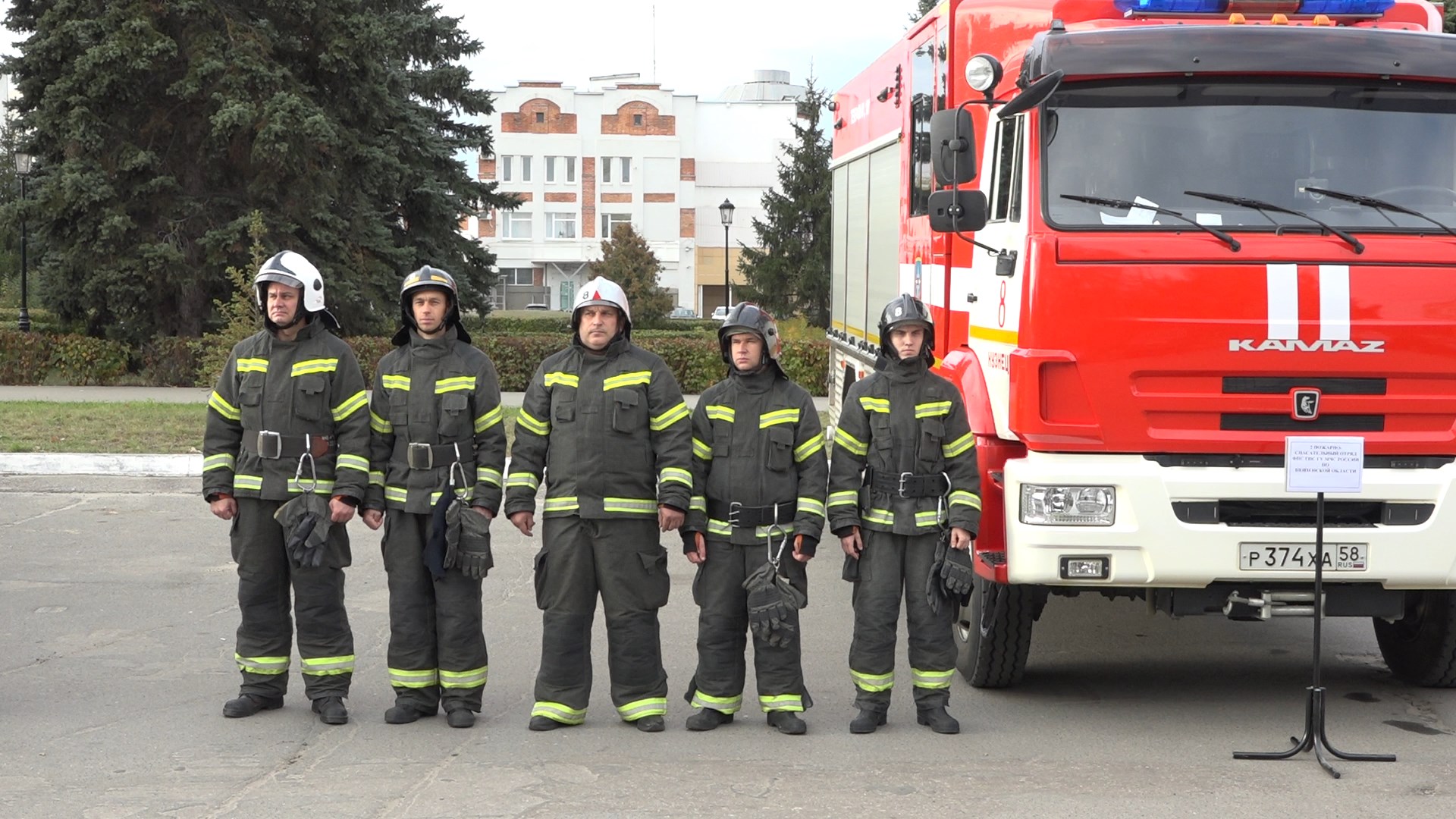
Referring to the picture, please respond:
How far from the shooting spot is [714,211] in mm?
78188

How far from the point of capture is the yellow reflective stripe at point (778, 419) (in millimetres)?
6027

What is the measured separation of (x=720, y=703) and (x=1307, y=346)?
2.74 m

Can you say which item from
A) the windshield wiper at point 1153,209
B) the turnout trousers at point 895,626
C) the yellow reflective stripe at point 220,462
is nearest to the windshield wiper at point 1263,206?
the windshield wiper at point 1153,209

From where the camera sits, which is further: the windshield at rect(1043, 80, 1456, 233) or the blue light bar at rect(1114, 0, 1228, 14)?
the blue light bar at rect(1114, 0, 1228, 14)

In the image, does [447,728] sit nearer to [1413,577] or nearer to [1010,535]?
[1010,535]

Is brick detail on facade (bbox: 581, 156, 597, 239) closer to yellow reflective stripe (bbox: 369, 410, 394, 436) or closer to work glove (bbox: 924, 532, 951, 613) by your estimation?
yellow reflective stripe (bbox: 369, 410, 394, 436)

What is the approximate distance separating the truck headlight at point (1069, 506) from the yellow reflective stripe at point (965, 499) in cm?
21

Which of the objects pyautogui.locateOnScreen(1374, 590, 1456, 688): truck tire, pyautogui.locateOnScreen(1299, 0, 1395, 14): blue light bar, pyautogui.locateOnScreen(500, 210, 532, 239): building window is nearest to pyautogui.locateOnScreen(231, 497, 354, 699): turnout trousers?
pyautogui.locateOnScreen(1374, 590, 1456, 688): truck tire

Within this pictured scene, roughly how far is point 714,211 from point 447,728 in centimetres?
7309

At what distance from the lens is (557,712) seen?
604 centimetres

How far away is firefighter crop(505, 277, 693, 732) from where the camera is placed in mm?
5930

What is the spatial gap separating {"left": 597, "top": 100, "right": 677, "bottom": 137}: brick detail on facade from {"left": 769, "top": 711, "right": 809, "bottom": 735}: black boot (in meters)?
72.3

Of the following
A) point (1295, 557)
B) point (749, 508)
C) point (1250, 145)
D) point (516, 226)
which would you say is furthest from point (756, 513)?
point (516, 226)

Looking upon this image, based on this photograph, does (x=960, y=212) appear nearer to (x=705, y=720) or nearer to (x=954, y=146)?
(x=954, y=146)
